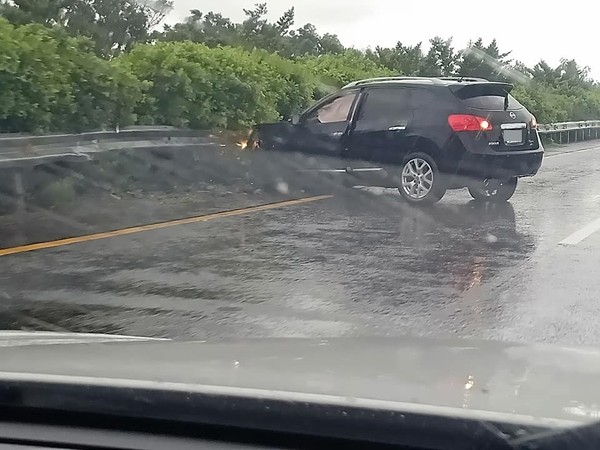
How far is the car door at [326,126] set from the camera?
47.2 feet

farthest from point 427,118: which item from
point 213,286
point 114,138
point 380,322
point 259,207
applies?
point 380,322

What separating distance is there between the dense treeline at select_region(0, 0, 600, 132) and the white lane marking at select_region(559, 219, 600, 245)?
6.56 metres

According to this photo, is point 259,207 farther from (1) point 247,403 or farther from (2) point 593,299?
(1) point 247,403

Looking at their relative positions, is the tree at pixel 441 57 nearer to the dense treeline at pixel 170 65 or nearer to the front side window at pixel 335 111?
the dense treeline at pixel 170 65

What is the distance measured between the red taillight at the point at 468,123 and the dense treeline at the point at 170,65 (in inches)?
175

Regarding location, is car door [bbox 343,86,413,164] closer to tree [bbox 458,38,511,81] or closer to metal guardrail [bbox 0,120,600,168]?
metal guardrail [bbox 0,120,600,168]

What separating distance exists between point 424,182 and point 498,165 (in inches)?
38.1

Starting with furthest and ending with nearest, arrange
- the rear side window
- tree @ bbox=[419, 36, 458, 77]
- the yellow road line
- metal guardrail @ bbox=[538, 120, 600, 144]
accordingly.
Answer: metal guardrail @ bbox=[538, 120, 600, 144]
tree @ bbox=[419, 36, 458, 77]
the rear side window
the yellow road line

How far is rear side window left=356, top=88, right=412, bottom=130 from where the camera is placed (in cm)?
1398

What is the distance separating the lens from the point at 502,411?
2.09m

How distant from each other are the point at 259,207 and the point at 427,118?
8.85 feet

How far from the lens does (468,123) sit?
43.6ft

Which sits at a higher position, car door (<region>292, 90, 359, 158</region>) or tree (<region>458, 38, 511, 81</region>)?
tree (<region>458, 38, 511, 81</region>)

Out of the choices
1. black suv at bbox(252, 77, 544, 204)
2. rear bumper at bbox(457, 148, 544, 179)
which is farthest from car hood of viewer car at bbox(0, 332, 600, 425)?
black suv at bbox(252, 77, 544, 204)
